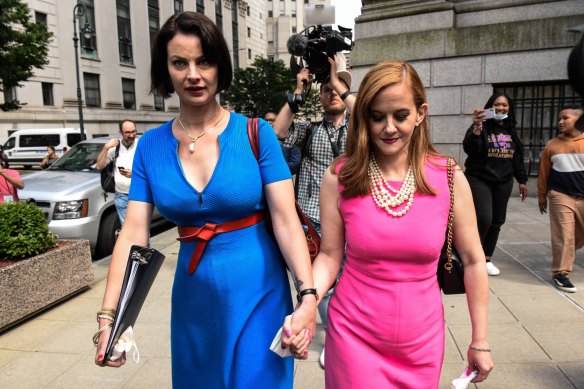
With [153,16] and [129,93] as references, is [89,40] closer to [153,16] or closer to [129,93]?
[129,93]

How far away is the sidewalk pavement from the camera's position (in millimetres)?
3346

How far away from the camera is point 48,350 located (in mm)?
3975

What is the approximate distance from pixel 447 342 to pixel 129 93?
127 feet

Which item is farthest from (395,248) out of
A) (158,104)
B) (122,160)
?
(158,104)

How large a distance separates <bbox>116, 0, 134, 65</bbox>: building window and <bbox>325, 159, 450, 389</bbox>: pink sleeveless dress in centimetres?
3939

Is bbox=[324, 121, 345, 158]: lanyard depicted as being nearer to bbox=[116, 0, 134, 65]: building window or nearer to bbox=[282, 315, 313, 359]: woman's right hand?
bbox=[282, 315, 313, 359]: woman's right hand

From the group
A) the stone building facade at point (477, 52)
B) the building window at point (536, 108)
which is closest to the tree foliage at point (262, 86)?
the stone building facade at point (477, 52)

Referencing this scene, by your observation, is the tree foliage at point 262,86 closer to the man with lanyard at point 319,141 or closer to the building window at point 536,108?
the building window at point 536,108

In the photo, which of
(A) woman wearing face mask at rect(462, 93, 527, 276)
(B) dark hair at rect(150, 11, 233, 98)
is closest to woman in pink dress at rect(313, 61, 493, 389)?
(B) dark hair at rect(150, 11, 233, 98)

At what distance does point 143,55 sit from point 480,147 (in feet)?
127

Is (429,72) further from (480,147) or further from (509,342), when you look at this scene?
(509,342)

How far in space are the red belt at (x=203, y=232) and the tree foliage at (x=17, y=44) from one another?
951 cm

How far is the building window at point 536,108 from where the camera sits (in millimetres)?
10156

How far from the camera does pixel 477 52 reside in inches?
390
